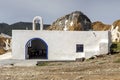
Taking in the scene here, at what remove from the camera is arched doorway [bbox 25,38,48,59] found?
145 ft

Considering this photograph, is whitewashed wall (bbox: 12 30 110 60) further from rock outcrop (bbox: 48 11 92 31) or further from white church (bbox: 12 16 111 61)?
rock outcrop (bbox: 48 11 92 31)

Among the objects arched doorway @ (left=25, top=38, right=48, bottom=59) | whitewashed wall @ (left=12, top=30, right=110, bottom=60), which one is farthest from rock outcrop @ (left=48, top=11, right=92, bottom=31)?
whitewashed wall @ (left=12, top=30, right=110, bottom=60)

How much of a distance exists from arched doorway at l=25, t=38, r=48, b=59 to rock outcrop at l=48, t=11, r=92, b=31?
529 inches

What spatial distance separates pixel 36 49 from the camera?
47312mm

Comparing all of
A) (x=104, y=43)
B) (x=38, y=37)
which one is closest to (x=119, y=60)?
(x=104, y=43)

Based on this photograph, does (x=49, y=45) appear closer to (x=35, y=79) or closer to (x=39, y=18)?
(x=39, y=18)

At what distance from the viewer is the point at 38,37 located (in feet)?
144

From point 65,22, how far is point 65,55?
21303 mm

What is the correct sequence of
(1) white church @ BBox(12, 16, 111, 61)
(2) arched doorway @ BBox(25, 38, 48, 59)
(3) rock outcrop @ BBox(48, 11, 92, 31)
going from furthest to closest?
1. (3) rock outcrop @ BBox(48, 11, 92, 31)
2. (2) arched doorway @ BBox(25, 38, 48, 59)
3. (1) white church @ BBox(12, 16, 111, 61)

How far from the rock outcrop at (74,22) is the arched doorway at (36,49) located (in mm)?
13449

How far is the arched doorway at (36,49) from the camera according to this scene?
145 feet

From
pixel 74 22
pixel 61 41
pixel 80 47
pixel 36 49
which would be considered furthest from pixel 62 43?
pixel 74 22

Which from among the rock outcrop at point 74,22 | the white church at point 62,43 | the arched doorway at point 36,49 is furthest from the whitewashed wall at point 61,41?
the rock outcrop at point 74,22

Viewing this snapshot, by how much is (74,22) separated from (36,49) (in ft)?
53.4
